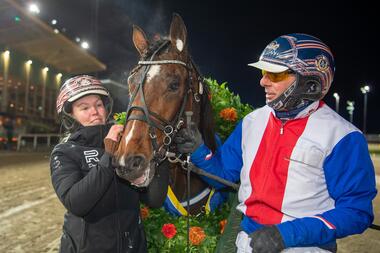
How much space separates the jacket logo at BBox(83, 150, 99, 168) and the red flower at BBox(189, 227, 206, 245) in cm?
80

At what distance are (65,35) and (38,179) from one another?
22933 millimetres

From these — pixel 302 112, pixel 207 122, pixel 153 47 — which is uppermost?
pixel 153 47

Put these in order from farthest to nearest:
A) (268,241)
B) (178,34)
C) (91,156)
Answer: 1. (178,34)
2. (91,156)
3. (268,241)

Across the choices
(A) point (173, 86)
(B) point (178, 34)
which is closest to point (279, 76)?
(A) point (173, 86)

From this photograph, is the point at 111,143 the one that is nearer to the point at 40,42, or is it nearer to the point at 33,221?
the point at 33,221

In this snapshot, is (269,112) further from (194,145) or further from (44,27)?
(44,27)

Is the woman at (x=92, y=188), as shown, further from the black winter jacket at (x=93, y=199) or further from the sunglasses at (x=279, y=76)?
the sunglasses at (x=279, y=76)

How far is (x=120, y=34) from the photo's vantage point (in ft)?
190

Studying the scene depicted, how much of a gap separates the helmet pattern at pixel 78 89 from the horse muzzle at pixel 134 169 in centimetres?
72

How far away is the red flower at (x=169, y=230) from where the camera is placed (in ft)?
7.91

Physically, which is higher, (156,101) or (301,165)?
(156,101)

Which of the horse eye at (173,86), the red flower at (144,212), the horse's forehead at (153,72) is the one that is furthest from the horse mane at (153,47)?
the red flower at (144,212)

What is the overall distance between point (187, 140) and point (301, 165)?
75 centimetres

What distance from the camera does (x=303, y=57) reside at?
5.90 feet
